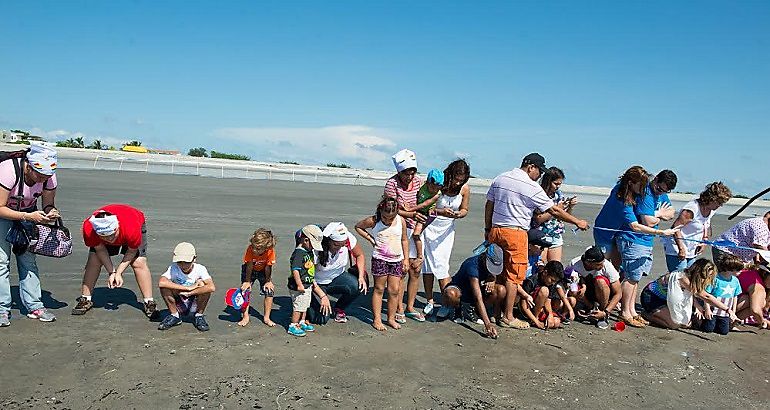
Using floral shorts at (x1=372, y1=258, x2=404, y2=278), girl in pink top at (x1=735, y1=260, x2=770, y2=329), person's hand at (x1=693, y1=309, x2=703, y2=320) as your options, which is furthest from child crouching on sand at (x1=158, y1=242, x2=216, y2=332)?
girl in pink top at (x1=735, y1=260, x2=770, y2=329)

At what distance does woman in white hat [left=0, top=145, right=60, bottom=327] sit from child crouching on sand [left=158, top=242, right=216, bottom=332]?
112cm

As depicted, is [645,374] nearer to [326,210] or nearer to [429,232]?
[429,232]

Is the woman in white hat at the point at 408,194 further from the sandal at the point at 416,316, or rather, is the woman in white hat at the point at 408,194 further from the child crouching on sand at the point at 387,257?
the child crouching on sand at the point at 387,257

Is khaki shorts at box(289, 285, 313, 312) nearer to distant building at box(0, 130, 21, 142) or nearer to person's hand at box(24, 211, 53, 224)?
person's hand at box(24, 211, 53, 224)

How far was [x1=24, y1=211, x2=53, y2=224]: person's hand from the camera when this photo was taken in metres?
5.52

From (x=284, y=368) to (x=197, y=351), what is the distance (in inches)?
33.4

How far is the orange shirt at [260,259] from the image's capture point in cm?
619

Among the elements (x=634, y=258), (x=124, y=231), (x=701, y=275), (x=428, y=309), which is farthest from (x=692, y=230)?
(x=124, y=231)

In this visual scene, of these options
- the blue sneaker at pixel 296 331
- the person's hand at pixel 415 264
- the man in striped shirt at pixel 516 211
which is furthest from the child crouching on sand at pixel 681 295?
the blue sneaker at pixel 296 331

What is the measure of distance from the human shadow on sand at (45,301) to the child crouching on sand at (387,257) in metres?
3.29

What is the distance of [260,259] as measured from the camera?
6.23 m

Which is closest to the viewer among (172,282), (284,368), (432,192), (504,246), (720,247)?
(284,368)

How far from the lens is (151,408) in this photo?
4.27 meters

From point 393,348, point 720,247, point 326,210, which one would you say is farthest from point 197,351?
point 326,210
